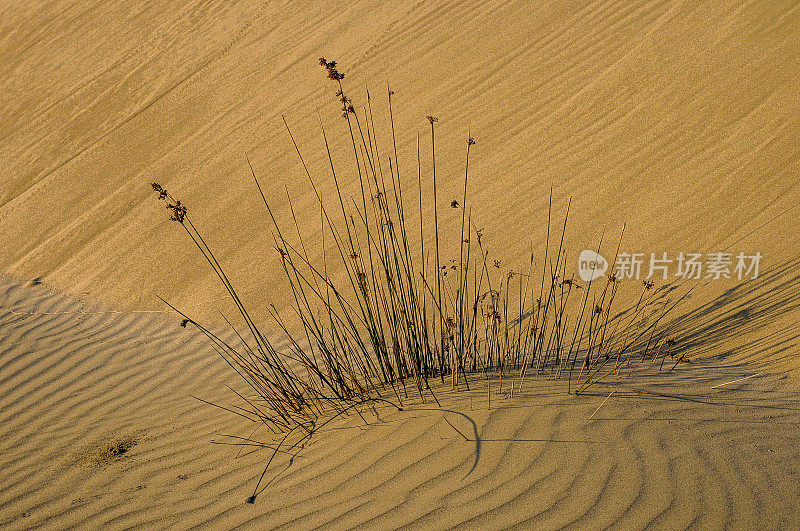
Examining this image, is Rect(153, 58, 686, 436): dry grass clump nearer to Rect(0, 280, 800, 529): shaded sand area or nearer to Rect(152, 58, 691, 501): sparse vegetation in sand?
Rect(152, 58, 691, 501): sparse vegetation in sand

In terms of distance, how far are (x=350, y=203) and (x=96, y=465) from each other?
3396mm

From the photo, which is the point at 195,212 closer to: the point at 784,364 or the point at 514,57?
the point at 514,57

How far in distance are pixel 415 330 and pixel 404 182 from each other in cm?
302

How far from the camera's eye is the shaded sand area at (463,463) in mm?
2227

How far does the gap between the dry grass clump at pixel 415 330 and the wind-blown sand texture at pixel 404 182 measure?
187mm

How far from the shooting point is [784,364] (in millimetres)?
3553

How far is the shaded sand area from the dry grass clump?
0.53ft

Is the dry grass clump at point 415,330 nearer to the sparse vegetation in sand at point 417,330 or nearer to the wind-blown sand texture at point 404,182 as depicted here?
the sparse vegetation in sand at point 417,330

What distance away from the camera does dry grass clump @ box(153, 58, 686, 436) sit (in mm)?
2949

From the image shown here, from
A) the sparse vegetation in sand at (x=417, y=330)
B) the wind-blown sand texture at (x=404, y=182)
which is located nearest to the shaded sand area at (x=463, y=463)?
the wind-blown sand texture at (x=404, y=182)

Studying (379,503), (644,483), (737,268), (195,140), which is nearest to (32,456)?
(379,503)

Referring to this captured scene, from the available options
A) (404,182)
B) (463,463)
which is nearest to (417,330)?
(463,463)

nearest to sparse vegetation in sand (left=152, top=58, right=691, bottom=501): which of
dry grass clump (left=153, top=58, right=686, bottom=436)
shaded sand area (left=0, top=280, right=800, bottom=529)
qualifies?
dry grass clump (left=153, top=58, right=686, bottom=436)

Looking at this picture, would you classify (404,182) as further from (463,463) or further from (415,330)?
(463,463)
